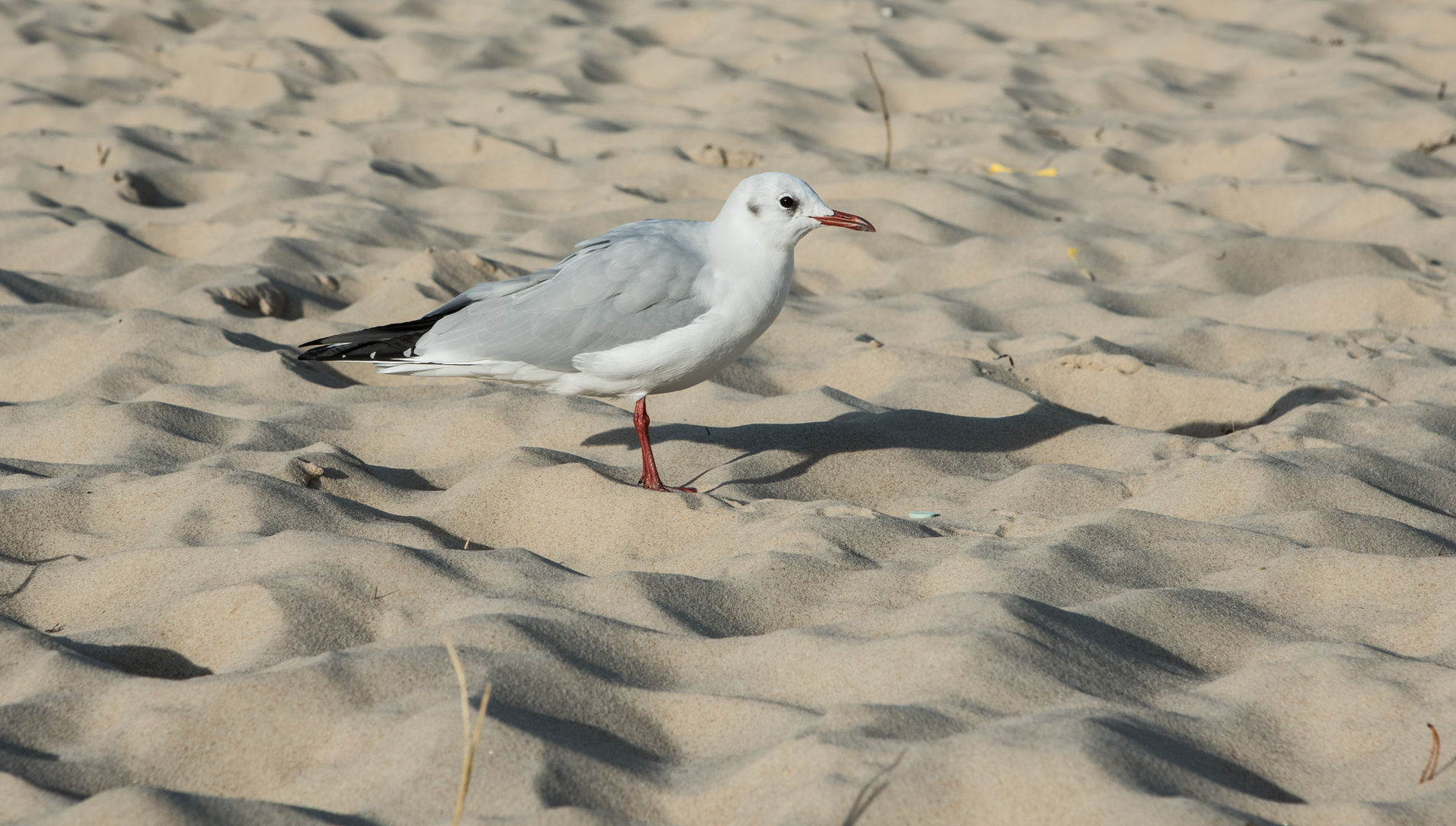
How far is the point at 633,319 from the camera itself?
370 cm

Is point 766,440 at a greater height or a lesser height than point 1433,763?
lesser

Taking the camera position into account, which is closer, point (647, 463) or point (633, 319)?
point (647, 463)

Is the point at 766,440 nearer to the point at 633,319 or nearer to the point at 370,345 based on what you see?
the point at 633,319

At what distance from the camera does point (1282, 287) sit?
4.83 m

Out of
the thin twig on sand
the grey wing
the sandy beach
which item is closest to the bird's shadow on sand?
the sandy beach

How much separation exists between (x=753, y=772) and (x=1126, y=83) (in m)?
6.47

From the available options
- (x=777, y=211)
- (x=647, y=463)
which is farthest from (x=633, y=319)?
(x=777, y=211)

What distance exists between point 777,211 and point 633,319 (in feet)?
1.95

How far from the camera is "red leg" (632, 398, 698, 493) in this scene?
11.3 ft

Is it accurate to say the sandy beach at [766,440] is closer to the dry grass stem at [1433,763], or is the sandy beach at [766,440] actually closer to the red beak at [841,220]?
the dry grass stem at [1433,763]

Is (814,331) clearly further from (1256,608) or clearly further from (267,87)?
(267,87)

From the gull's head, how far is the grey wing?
188 millimetres

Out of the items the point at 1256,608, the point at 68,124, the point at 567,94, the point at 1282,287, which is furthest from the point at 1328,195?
the point at 68,124

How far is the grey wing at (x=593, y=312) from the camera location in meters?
3.70
